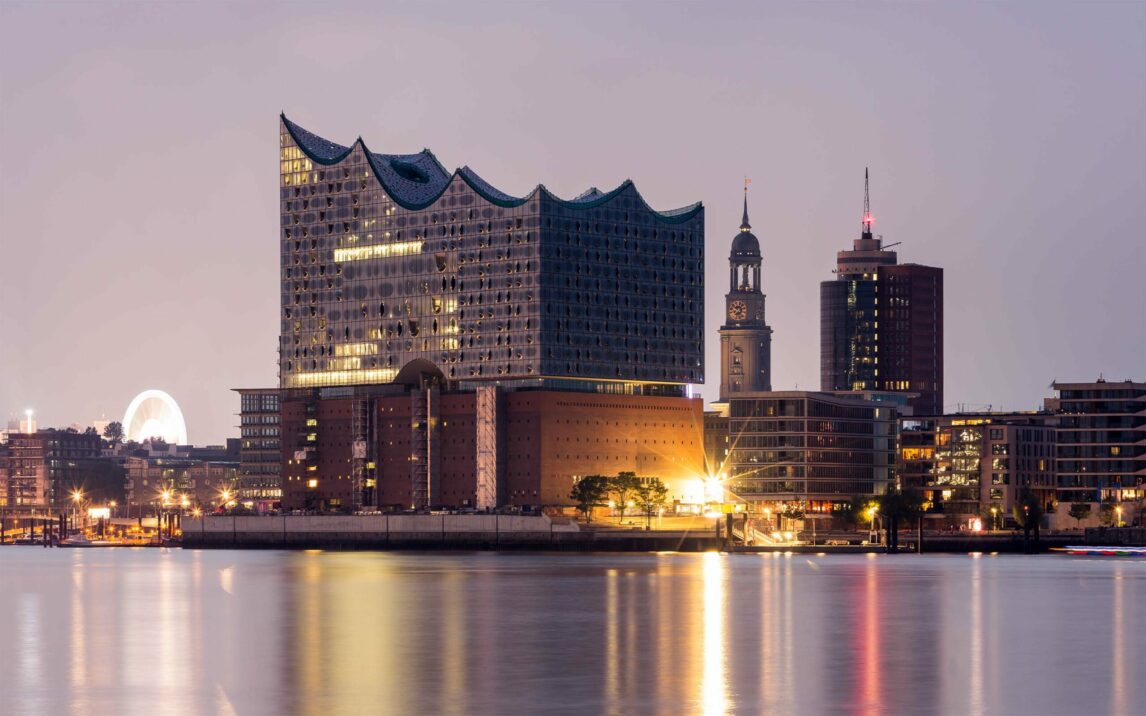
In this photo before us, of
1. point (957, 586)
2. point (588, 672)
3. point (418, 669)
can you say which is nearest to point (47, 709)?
point (418, 669)

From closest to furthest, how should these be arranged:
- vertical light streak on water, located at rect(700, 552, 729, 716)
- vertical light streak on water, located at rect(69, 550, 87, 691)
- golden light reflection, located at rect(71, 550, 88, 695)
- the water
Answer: vertical light streak on water, located at rect(700, 552, 729, 716), the water, vertical light streak on water, located at rect(69, 550, 87, 691), golden light reflection, located at rect(71, 550, 88, 695)

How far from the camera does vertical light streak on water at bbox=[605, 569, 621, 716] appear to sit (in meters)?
62.4

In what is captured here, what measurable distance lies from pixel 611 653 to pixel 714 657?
167 inches

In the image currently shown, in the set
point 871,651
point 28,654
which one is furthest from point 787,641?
point 28,654

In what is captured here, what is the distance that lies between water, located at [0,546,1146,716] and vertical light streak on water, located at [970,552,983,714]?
0.23 meters

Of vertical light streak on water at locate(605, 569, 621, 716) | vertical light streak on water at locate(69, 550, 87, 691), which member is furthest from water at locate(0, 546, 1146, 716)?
vertical light streak on water at locate(605, 569, 621, 716)

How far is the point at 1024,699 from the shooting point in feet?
210

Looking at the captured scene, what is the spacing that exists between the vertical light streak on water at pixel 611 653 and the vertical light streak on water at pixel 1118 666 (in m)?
14.9

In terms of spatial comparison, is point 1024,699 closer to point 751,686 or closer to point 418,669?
point 751,686

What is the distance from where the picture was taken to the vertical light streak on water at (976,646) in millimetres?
63844

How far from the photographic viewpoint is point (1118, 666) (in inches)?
2982

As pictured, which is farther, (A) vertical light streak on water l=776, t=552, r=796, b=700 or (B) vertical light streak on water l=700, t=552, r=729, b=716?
(A) vertical light streak on water l=776, t=552, r=796, b=700

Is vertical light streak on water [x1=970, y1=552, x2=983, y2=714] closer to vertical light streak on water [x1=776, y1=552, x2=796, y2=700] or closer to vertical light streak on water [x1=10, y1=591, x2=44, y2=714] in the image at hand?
vertical light streak on water [x1=776, y1=552, x2=796, y2=700]

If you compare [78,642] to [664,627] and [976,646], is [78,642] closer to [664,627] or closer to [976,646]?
[664,627]
